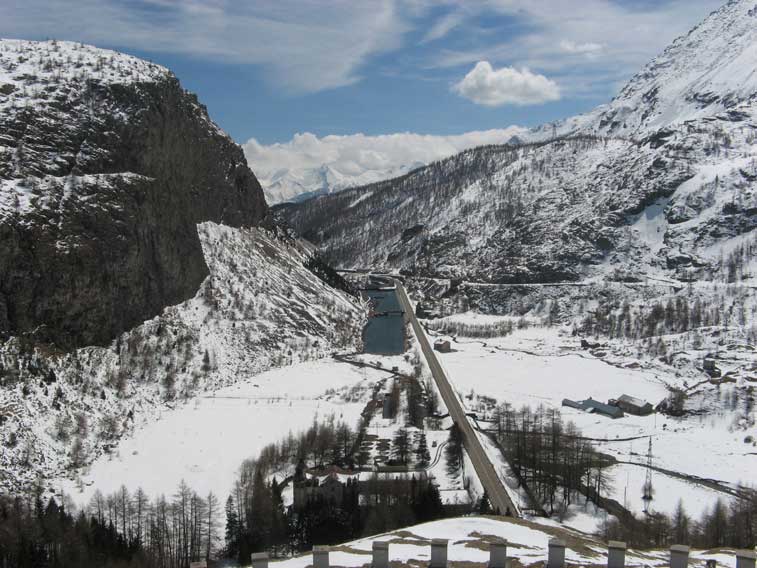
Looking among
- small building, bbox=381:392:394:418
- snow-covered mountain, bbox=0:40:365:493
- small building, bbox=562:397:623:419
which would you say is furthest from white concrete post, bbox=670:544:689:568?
small building, bbox=562:397:623:419

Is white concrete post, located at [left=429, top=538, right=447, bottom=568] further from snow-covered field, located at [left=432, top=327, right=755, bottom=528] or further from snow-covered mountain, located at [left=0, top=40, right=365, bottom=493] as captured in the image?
snow-covered mountain, located at [left=0, top=40, right=365, bottom=493]

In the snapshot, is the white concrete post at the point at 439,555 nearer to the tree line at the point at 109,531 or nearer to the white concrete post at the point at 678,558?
the white concrete post at the point at 678,558

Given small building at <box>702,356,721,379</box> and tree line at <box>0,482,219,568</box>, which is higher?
small building at <box>702,356,721,379</box>

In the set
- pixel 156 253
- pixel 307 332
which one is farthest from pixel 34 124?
pixel 307 332

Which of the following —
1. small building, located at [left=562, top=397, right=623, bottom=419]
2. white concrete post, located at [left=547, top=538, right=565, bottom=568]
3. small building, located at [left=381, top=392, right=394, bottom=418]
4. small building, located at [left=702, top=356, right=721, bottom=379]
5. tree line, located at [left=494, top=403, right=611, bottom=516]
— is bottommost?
tree line, located at [left=494, top=403, right=611, bottom=516]

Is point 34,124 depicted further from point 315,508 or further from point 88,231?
point 315,508

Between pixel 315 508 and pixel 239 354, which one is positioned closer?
pixel 315 508

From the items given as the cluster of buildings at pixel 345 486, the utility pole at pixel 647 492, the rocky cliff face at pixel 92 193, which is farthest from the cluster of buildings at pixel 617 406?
the rocky cliff face at pixel 92 193
